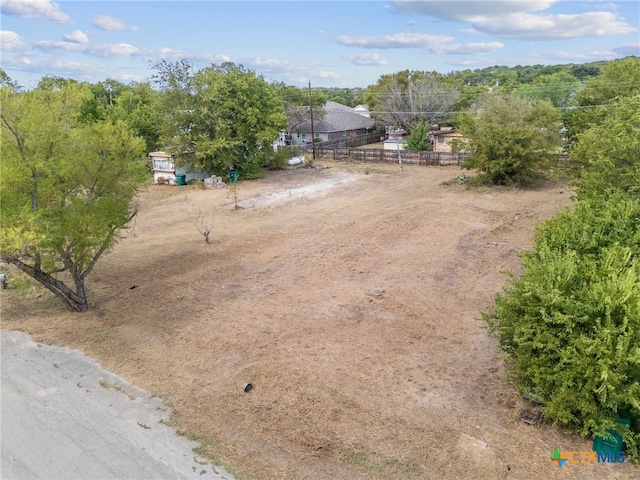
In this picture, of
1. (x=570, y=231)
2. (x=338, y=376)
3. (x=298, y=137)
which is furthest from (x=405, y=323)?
(x=298, y=137)

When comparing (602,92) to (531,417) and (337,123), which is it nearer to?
(337,123)

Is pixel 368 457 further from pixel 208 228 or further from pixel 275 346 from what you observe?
pixel 208 228

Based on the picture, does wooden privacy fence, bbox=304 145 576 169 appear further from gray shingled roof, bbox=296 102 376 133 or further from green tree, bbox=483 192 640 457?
green tree, bbox=483 192 640 457

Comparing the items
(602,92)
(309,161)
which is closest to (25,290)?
(309,161)

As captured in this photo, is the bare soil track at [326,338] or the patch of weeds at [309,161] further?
the patch of weeds at [309,161]

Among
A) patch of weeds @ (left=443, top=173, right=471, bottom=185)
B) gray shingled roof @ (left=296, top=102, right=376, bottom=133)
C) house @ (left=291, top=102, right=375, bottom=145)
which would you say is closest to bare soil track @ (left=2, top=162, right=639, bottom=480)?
patch of weeds @ (left=443, top=173, right=471, bottom=185)

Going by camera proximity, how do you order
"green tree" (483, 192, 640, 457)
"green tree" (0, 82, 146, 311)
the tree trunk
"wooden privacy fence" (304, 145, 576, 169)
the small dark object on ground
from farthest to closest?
"wooden privacy fence" (304, 145, 576, 169) < the tree trunk < "green tree" (0, 82, 146, 311) < the small dark object on ground < "green tree" (483, 192, 640, 457)

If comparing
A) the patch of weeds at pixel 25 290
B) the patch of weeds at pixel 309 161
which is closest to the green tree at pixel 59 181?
the patch of weeds at pixel 25 290

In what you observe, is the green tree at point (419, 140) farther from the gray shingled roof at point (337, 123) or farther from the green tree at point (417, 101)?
the gray shingled roof at point (337, 123)
